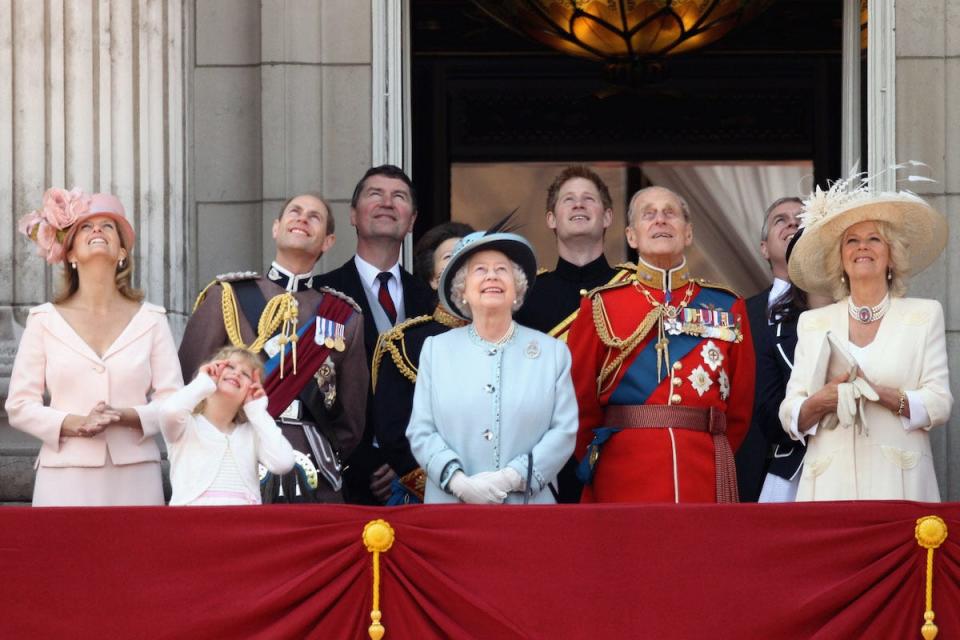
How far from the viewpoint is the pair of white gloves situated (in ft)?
21.7

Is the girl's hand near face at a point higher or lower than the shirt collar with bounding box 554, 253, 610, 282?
lower

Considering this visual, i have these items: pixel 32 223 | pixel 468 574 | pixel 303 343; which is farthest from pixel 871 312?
pixel 32 223

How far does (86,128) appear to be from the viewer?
871 cm

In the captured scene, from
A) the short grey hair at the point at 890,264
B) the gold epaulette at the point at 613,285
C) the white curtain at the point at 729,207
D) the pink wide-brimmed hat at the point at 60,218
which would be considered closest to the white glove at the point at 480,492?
the gold epaulette at the point at 613,285

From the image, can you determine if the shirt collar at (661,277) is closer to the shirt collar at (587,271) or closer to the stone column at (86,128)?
the shirt collar at (587,271)

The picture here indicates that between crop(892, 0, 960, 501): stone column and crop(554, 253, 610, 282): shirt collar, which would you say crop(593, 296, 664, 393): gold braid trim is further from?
crop(892, 0, 960, 501): stone column

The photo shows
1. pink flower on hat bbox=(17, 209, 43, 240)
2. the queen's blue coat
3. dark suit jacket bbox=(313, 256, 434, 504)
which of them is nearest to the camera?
the queen's blue coat

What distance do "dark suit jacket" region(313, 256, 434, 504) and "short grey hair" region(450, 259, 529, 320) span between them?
23.1 inches

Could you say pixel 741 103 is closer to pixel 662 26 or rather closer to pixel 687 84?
pixel 687 84

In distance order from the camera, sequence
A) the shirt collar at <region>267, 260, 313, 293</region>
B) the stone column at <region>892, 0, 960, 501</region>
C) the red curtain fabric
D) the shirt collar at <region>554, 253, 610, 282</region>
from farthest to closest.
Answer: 1. the stone column at <region>892, 0, 960, 501</region>
2. the shirt collar at <region>554, 253, 610, 282</region>
3. the shirt collar at <region>267, 260, 313, 293</region>
4. the red curtain fabric

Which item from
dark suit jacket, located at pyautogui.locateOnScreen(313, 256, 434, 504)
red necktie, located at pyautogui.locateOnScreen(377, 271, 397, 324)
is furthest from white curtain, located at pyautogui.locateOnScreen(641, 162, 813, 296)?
red necktie, located at pyautogui.locateOnScreen(377, 271, 397, 324)

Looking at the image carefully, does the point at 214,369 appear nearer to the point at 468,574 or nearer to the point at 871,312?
the point at 468,574

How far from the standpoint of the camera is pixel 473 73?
14.0 m

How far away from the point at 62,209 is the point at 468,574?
2082mm
